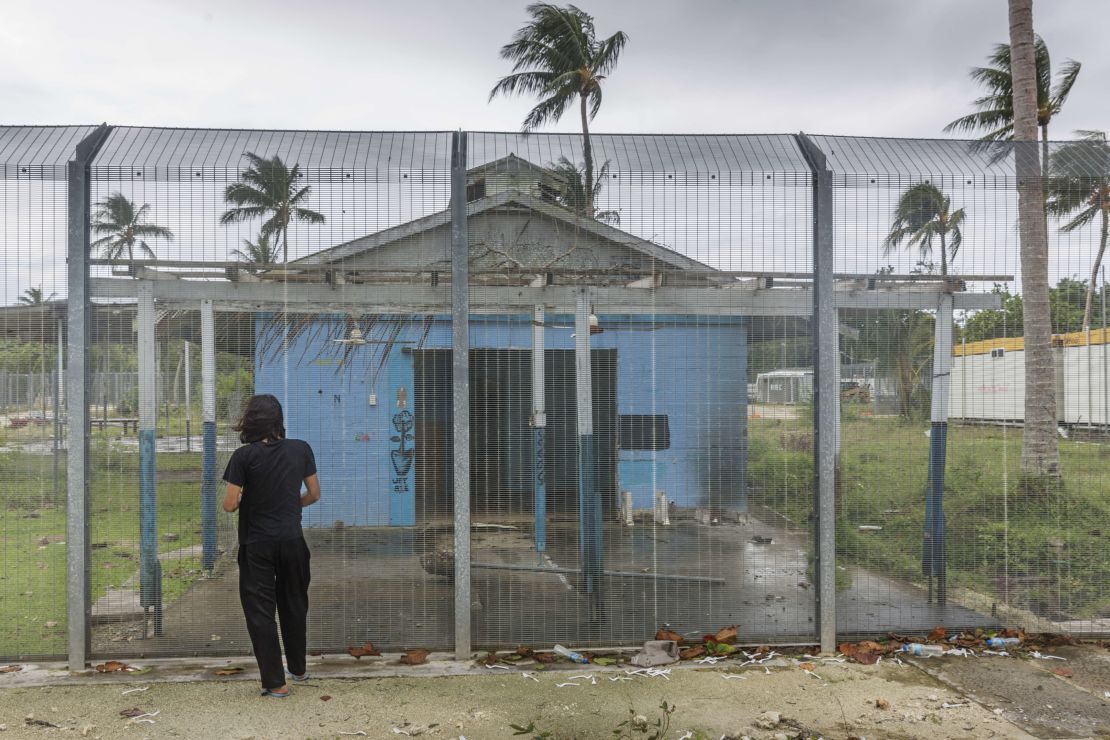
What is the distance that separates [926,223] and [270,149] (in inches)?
163

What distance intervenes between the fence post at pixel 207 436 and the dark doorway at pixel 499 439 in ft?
4.04

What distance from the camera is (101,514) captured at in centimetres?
472

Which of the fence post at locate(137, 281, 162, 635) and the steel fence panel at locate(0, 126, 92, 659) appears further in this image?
the fence post at locate(137, 281, 162, 635)

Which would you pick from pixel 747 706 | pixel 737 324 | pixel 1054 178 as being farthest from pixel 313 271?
pixel 1054 178

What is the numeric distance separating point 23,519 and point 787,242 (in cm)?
494

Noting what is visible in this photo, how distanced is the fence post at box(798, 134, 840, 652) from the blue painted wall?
467 millimetres

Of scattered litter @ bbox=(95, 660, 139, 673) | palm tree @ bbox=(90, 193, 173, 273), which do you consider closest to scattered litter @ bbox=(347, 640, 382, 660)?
scattered litter @ bbox=(95, 660, 139, 673)

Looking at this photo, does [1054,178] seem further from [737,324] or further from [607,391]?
[607,391]

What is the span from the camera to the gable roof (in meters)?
4.80

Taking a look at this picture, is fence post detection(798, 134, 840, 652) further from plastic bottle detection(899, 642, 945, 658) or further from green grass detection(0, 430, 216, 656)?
green grass detection(0, 430, 216, 656)

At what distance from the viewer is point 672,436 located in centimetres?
505

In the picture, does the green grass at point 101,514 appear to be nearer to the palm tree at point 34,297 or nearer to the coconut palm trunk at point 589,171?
the palm tree at point 34,297

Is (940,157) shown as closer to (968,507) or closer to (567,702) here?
(968,507)

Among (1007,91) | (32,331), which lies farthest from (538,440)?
(1007,91)
